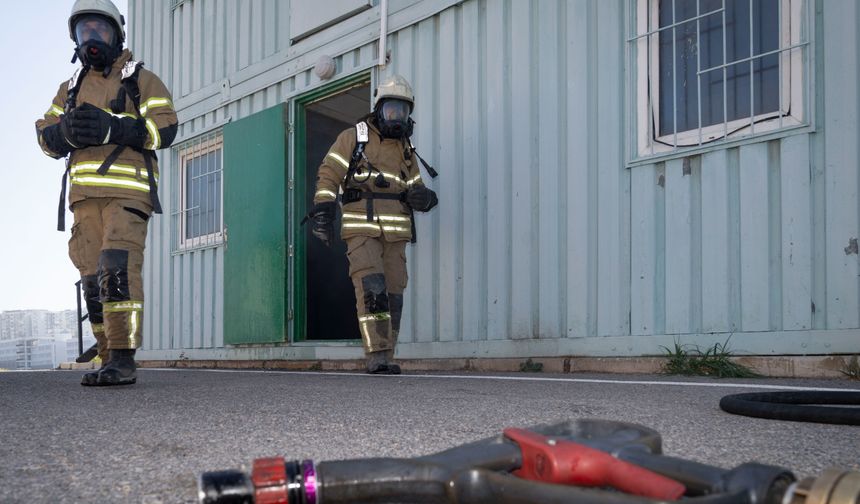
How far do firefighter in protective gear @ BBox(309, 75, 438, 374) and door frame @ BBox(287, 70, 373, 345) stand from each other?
7.20 ft

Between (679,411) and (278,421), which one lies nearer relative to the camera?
(278,421)

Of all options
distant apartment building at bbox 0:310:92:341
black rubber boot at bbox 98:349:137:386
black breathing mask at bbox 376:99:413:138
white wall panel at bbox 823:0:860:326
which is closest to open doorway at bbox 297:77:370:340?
black breathing mask at bbox 376:99:413:138

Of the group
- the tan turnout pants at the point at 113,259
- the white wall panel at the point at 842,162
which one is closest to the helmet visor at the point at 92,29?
the tan turnout pants at the point at 113,259

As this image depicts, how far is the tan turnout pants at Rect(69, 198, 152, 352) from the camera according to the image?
371 cm

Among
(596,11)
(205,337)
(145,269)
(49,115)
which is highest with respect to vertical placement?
(596,11)

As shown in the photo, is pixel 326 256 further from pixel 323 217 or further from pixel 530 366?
pixel 530 366

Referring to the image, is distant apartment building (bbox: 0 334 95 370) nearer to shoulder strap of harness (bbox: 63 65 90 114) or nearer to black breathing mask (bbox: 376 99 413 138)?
black breathing mask (bbox: 376 99 413 138)

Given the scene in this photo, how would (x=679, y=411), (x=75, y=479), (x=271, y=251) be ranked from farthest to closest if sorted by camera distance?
(x=271, y=251)
(x=679, y=411)
(x=75, y=479)

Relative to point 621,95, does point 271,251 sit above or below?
below

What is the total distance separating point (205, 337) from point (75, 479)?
7.01m

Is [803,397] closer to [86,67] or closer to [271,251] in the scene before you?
[86,67]

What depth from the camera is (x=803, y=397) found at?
2410 mm

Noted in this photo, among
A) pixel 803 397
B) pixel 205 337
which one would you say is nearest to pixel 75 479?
pixel 803 397

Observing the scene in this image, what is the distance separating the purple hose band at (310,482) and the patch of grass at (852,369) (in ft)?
11.7
